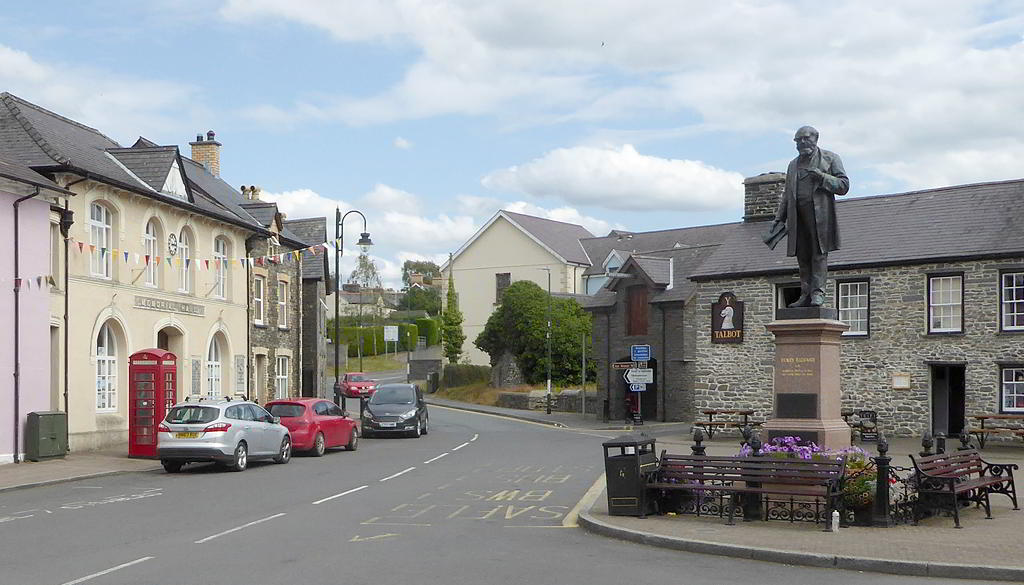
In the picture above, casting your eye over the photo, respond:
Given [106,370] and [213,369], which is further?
[213,369]

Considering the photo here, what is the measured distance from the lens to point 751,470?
13.5 m

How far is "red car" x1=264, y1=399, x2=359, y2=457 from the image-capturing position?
27.3m

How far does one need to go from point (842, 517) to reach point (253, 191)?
3765 centimetres

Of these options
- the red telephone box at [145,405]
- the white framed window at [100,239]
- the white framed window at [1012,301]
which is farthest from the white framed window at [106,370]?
the white framed window at [1012,301]

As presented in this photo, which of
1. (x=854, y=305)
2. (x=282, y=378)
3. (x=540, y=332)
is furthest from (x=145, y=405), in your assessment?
(x=540, y=332)

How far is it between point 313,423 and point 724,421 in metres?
13.9

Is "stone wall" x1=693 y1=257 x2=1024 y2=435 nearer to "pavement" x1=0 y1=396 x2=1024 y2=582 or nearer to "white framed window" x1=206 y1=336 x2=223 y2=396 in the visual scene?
"pavement" x1=0 y1=396 x2=1024 y2=582

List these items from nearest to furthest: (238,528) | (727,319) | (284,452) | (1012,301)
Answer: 1. (238,528)
2. (284,452)
3. (1012,301)
4. (727,319)

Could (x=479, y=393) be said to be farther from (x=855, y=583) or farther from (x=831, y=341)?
(x=855, y=583)

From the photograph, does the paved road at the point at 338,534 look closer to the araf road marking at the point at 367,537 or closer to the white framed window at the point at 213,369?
the araf road marking at the point at 367,537

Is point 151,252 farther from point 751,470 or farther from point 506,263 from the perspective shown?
point 506,263

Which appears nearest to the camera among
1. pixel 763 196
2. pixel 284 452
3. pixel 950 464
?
pixel 950 464

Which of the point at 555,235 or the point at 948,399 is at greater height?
the point at 555,235

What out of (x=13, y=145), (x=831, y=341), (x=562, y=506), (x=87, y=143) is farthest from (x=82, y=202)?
(x=831, y=341)
